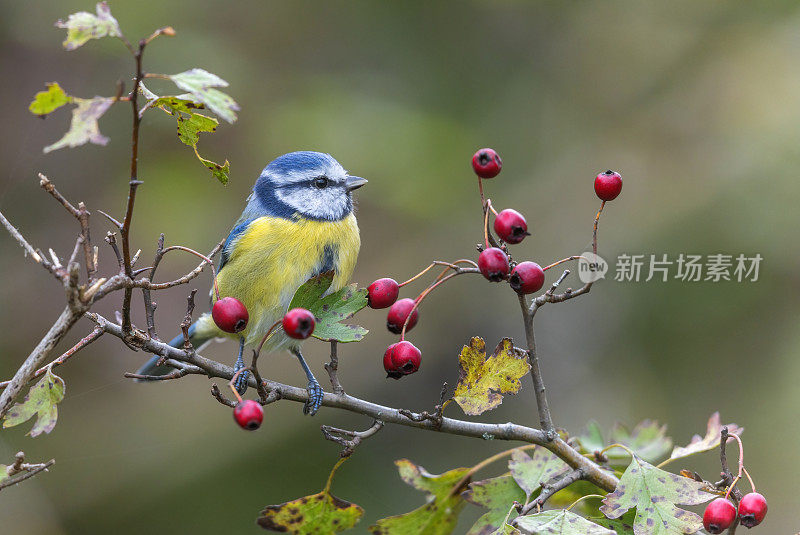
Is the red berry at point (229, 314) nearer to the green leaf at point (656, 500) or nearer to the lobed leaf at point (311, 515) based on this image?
the lobed leaf at point (311, 515)

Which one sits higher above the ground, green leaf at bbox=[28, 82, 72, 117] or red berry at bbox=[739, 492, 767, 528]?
green leaf at bbox=[28, 82, 72, 117]

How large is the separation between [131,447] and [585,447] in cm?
299

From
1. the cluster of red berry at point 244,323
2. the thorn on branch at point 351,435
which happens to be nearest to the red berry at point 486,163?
the cluster of red berry at point 244,323

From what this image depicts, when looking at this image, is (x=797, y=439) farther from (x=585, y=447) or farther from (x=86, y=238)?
(x=86, y=238)

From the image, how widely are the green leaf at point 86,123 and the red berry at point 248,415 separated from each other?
1.92 ft

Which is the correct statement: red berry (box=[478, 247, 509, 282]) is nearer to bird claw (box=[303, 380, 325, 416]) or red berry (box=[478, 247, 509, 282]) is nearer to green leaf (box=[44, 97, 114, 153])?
bird claw (box=[303, 380, 325, 416])

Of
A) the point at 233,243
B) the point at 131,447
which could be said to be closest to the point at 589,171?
the point at 233,243

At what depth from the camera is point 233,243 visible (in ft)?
9.14

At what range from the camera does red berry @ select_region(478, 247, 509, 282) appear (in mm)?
1653

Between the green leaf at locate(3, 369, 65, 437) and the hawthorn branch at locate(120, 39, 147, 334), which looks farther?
the green leaf at locate(3, 369, 65, 437)

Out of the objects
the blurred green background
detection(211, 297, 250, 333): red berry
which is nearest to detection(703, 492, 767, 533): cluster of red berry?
detection(211, 297, 250, 333): red berry

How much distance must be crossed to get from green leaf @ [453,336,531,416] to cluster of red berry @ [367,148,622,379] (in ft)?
0.38

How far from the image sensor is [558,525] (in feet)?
5.21

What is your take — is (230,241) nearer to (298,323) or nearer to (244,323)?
(244,323)
